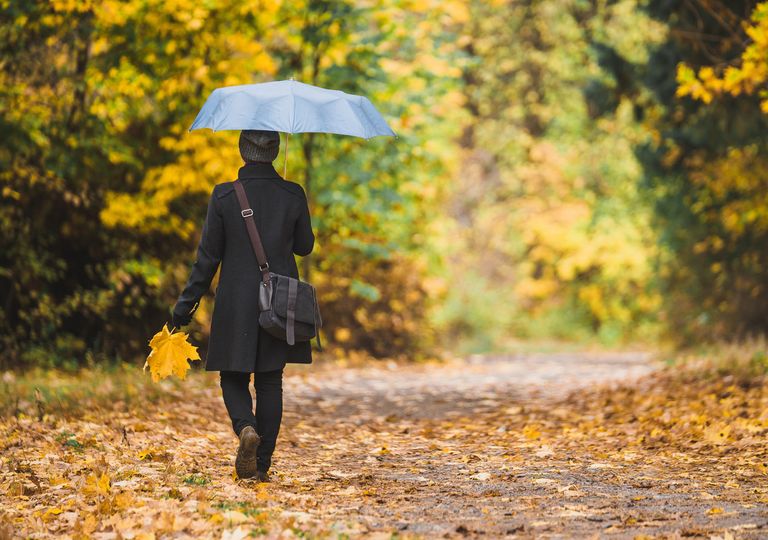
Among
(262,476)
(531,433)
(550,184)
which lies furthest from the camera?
(550,184)

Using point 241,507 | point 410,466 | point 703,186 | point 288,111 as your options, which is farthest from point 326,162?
point 241,507

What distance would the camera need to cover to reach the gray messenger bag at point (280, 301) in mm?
5496

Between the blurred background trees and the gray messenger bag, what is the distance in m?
4.56

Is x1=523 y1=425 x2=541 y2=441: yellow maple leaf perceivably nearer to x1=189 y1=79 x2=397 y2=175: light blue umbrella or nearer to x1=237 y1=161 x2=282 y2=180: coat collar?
x1=189 y1=79 x2=397 y2=175: light blue umbrella

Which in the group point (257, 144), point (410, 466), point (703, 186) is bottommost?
point (410, 466)

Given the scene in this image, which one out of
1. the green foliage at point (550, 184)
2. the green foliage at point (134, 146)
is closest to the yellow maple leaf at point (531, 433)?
the green foliage at point (134, 146)

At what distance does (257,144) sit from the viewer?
577cm

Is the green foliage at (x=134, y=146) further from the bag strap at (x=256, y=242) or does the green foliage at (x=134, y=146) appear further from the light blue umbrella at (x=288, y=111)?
the bag strap at (x=256, y=242)

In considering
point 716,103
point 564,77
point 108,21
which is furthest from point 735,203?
point 564,77

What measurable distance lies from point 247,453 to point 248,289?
2.88 ft

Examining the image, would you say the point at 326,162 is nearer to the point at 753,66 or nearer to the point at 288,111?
the point at 753,66

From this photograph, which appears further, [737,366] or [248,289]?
[737,366]

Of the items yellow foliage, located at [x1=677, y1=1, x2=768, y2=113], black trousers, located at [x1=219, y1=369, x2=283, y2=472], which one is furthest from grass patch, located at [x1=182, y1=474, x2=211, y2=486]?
yellow foliage, located at [x1=677, y1=1, x2=768, y2=113]

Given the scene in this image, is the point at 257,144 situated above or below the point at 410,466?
above
